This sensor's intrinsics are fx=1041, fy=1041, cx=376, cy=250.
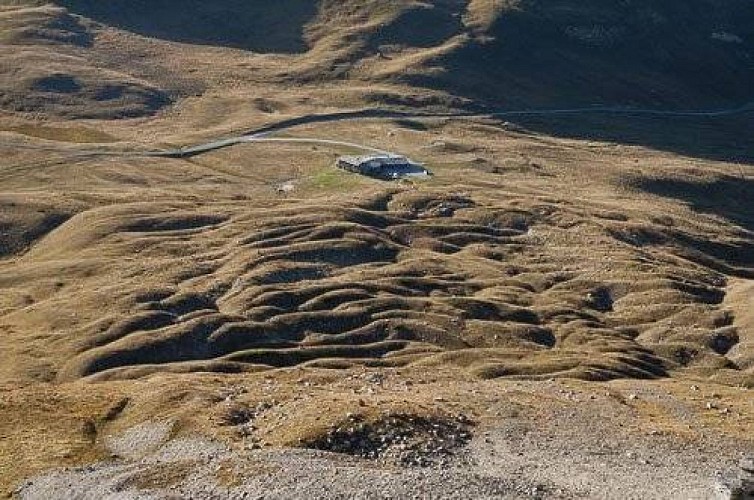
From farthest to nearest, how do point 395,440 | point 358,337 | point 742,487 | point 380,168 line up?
point 380,168 < point 358,337 < point 395,440 < point 742,487

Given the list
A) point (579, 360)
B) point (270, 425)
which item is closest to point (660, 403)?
point (579, 360)

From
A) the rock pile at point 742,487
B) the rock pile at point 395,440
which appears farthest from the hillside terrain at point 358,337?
the rock pile at point 742,487

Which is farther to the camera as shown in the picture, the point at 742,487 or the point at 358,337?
the point at 358,337

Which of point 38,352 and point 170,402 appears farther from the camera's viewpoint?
point 38,352

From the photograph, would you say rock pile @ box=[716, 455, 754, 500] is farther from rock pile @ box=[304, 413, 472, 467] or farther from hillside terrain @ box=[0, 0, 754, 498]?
rock pile @ box=[304, 413, 472, 467]

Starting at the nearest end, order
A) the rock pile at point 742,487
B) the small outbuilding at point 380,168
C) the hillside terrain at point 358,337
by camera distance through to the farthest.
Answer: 1. the rock pile at point 742,487
2. the hillside terrain at point 358,337
3. the small outbuilding at point 380,168

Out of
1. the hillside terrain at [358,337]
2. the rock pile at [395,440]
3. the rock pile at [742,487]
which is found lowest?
the hillside terrain at [358,337]

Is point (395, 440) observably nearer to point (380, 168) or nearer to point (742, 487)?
point (742, 487)

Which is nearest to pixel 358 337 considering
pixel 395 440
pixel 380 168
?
pixel 395 440

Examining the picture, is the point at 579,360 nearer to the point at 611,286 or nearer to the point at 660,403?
the point at 660,403

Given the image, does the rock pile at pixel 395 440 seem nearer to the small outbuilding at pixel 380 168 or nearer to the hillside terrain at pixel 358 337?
the hillside terrain at pixel 358 337

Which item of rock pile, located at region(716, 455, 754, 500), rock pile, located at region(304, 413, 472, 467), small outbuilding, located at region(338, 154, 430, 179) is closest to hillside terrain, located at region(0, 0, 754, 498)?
rock pile, located at region(304, 413, 472, 467)
